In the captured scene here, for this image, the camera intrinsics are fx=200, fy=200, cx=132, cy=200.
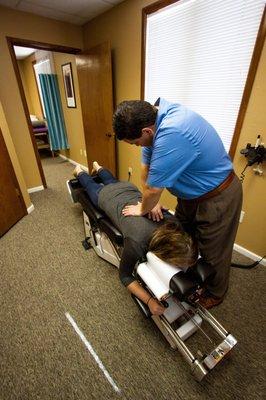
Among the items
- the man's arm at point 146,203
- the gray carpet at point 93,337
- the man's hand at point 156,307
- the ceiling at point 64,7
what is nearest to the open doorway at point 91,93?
the ceiling at point 64,7

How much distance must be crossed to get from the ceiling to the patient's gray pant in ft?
7.65

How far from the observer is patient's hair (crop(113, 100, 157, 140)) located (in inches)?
34.7

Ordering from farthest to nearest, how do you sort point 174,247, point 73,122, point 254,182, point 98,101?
point 73,122, point 98,101, point 254,182, point 174,247

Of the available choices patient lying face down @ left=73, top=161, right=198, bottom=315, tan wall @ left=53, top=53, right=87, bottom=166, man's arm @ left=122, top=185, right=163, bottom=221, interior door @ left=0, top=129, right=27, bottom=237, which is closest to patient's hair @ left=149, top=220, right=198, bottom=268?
patient lying face down @ left=73, top=161, right=198, bottom=315

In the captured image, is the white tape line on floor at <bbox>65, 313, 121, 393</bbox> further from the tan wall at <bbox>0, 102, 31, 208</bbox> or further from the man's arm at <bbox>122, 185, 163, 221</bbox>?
the tan wall at <bbox>0, 102, 31, 208</bbox>

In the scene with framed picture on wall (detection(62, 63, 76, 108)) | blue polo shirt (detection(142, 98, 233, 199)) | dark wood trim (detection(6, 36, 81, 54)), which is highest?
dark wood trim (detection(6, 36, 81, 54))

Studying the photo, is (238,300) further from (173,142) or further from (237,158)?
(173,142)

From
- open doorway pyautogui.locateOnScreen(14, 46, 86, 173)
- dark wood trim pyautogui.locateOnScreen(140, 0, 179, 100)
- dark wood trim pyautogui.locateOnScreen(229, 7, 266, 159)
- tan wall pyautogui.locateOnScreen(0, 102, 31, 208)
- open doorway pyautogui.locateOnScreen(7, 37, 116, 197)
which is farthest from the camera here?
open doorway pyautogui.locateOnScreen(14, 46, 86, 173)

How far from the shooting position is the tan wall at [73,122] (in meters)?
3.37

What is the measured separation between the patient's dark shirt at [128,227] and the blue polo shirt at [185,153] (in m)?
0.26

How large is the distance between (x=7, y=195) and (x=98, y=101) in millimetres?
1594

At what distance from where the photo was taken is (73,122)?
3.73m

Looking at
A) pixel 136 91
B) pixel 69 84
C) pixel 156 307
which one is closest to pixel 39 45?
pixel 69 84

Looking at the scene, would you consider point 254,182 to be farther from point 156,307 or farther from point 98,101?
point 98,101
